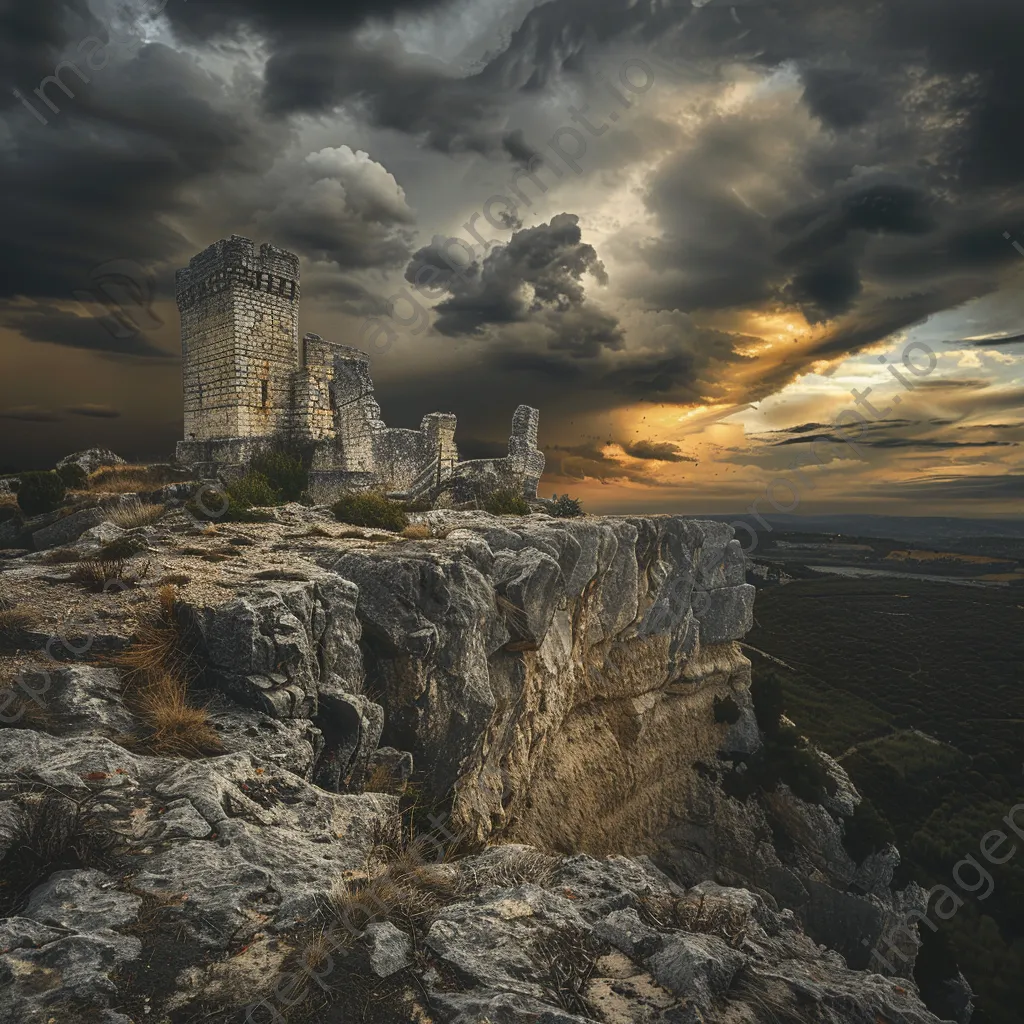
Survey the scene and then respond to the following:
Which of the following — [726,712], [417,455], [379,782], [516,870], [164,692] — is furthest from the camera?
[726,712]

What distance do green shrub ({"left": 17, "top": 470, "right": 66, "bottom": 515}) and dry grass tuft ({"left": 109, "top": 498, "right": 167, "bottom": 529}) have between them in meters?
2.29

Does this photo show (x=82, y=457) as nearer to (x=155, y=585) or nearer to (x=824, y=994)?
(x=155, y=585)

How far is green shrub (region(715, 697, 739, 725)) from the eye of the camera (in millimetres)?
27891

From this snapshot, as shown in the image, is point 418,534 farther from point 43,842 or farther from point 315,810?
point 43,842

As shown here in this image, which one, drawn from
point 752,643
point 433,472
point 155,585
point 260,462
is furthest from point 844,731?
point 155,585

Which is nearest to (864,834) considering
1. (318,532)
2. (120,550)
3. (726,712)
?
(726,712)

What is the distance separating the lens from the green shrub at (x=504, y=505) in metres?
19.8

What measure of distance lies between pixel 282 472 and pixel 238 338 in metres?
4.78

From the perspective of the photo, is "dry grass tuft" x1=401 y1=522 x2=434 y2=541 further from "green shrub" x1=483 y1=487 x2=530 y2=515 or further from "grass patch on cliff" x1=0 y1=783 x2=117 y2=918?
"grass patch on cliff" x1=0 y1=783 x2=117 y2=918

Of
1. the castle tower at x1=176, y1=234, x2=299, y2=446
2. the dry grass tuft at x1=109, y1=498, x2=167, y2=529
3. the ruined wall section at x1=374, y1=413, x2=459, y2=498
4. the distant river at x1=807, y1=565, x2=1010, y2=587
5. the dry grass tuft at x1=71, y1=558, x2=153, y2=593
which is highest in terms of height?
the castle tower at x1=176, y1=234, x2=299, y2=446

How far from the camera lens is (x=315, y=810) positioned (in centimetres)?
Answer: 554

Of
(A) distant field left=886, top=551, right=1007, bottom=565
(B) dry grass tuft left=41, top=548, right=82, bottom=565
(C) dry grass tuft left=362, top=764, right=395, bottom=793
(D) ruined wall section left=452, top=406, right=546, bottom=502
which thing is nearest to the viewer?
(C) dry grass tuft left=362, top=764, right=395, bottom=793

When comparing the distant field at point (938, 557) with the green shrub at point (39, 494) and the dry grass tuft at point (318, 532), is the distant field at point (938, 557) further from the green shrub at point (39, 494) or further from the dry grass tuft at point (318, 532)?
the green shrub at point (39, 494)

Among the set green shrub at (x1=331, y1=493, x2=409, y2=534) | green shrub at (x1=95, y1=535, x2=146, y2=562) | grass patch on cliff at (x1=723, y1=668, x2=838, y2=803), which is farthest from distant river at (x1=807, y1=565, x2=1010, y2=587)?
green shrub at (x1=95, y1=535, x2=146, y2=562)
